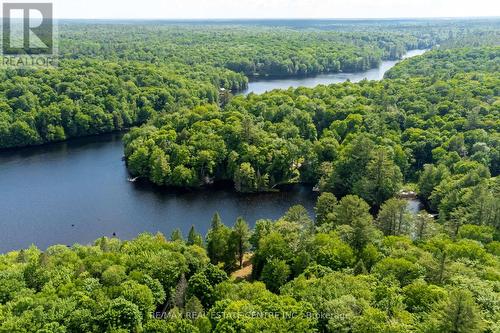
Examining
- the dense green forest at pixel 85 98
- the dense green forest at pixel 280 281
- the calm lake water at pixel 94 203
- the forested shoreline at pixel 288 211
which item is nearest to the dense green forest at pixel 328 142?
the forested shoreline at pixel 288 211

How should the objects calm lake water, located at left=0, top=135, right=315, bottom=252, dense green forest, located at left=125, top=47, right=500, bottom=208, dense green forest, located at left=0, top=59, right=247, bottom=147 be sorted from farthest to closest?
dense green forest, located at left=0, top=59, right=247, bottom=147, dense green forest, located at left=125, top=47, right=500, bottom=208, calm lake water, located at left=0, top=135, right=315, bottom=252

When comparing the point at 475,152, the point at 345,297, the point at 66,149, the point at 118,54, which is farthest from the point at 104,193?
the point at 118,54

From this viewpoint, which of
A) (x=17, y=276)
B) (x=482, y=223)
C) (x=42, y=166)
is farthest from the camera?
(x=42, y=166)

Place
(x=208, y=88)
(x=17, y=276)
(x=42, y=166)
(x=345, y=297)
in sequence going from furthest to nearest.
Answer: (x=208, y=88) → (x=42, y=166) → (x=17, y=276) → (x=345, y=297)

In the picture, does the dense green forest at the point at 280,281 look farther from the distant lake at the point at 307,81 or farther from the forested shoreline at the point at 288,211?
the distant lake at the point at 307,81

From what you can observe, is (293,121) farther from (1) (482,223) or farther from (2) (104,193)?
(1) (482,223)

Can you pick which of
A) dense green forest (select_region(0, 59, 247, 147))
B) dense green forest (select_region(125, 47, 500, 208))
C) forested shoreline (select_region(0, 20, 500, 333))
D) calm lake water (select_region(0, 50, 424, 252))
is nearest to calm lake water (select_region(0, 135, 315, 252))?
calm lake water (select_region(0, 50, 424, 252))

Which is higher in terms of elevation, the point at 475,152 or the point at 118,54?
the point at 118,54

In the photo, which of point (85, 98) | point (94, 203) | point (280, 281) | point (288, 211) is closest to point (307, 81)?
point (85, 98)

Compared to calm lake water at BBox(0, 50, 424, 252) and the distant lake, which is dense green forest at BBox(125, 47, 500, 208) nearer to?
calm lake water at BBox(0, 50, 424, 252)
